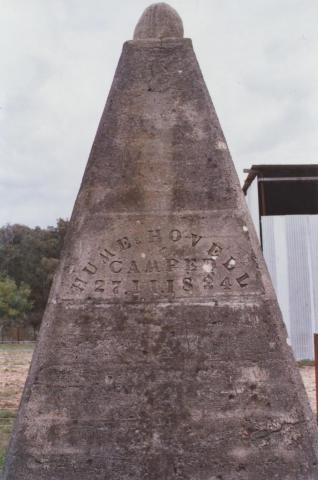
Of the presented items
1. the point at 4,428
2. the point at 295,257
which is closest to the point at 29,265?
the point at 295,257

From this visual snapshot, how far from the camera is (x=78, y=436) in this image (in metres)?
3.44

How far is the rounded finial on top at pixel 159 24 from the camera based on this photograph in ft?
14.3

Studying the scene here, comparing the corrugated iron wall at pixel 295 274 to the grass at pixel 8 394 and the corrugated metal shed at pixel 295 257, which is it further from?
the grass at pixel 8 394

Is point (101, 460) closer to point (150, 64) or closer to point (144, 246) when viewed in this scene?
point (144, 246)

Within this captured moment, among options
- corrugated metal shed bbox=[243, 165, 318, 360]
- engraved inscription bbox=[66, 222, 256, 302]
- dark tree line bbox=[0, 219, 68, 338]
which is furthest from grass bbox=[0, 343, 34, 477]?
dark tree line bbox=[0, 219, 68, 338]

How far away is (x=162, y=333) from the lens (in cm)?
359

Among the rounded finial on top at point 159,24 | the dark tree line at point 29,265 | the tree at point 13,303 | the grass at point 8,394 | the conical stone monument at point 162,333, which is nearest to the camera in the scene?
the conical stone monument at point 162,333

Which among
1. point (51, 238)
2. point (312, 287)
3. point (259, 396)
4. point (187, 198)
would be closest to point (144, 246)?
point (187, 198)

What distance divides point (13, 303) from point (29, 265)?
6.10 m

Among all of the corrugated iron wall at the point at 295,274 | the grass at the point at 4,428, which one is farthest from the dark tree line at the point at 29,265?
the grass at the point at 4,428

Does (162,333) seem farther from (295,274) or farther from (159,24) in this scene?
(295,274)

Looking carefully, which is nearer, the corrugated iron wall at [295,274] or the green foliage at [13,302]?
the corrugated iron wall at [295,274]

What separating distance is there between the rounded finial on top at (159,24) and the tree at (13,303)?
44.1m

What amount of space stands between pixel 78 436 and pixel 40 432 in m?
0.26
